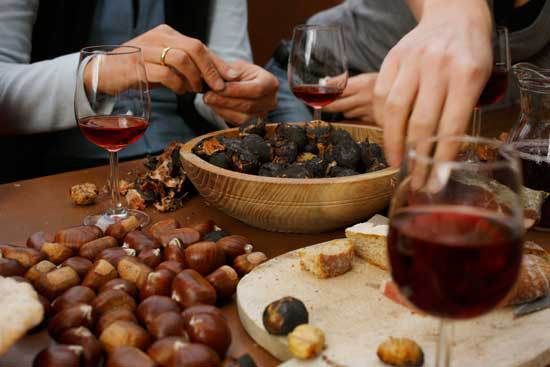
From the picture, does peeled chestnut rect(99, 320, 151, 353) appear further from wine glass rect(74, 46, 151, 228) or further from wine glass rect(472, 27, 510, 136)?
wine glass rect(472, 27, 510, 136)

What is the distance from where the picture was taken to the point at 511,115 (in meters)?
2.11

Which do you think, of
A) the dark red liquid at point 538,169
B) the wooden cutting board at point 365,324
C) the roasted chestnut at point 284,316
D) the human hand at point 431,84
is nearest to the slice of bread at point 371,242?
the wooden cutting board at point 365,324

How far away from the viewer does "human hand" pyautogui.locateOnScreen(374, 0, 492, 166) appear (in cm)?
96

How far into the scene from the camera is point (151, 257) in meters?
1.03

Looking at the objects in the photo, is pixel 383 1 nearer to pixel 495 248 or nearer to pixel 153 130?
pixel 153 130

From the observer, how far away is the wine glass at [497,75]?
150cm


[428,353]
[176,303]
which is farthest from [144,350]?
[428,353]

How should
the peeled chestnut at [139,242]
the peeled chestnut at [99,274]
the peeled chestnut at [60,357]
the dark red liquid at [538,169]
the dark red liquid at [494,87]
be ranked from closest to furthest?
the peeled chestnut at [60,357] → the peeled chestnut at [99,274] → the peeled chestnut at [139,242] → the dark red liquid at [538,169] → the dark red liquid at [494,87]

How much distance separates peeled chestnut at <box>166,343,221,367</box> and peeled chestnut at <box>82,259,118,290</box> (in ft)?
0.82

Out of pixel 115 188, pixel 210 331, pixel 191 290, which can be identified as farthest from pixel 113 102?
pixel 210 331

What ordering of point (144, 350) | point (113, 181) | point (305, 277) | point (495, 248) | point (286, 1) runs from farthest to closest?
point (286, 1), point (113, 181), point (305, 277), point (144, 350), point (495, 248)

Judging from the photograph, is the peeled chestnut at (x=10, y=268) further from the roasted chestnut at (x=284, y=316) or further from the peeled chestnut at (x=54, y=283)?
the roasted chestnut at (x=284, y=316)

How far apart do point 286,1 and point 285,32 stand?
0.17 meters

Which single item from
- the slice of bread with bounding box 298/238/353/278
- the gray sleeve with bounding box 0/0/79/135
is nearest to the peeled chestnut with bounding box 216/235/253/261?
the slice of bread with bounding box 298/238/353/278
